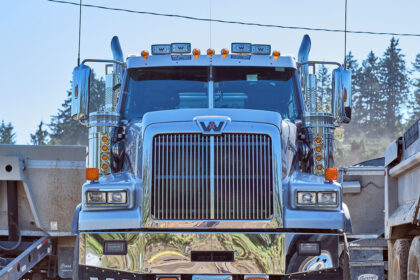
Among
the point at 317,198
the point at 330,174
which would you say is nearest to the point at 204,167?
the point at 317,198

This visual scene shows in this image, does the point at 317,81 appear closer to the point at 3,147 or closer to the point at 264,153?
the point at 264,153

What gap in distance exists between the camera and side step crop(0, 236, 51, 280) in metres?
11.0

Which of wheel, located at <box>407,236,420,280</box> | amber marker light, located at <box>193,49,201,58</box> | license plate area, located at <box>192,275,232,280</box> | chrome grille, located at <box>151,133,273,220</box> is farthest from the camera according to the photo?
amber marker light, located at <box>193,49,201,58</box>

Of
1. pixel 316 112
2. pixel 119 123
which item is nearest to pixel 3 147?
pixel 119 123

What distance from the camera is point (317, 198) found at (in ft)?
24.8

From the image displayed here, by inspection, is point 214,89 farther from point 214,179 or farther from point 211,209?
point 211,209

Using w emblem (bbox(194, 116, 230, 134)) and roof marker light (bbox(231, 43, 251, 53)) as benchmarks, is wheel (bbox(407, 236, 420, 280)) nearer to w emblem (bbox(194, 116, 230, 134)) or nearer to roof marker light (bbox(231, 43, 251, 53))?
w emblem (bbox(194, 116, 230, 134))

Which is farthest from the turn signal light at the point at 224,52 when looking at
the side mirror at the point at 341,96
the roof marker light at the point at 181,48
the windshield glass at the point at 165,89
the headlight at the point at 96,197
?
the headlight at the point at 96,197

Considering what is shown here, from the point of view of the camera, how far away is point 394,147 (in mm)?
9992

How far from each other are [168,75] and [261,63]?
40.6 inches

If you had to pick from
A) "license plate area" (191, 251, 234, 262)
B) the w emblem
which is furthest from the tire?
the w emblem

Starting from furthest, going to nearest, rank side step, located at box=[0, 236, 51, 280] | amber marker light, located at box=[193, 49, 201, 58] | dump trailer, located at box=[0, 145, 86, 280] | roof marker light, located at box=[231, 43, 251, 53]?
dump trailer, located at box=[0, 145, 86, 280]
side step, located at box=[0, 236, 51, 280]
roof marker light, located at box=[231, 43, 251, 53]
amber marker light, located at box=[193, 49, 201, 58]

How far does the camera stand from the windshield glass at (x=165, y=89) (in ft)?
29.3

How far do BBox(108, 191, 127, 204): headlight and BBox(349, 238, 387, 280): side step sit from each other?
19.2 feet
